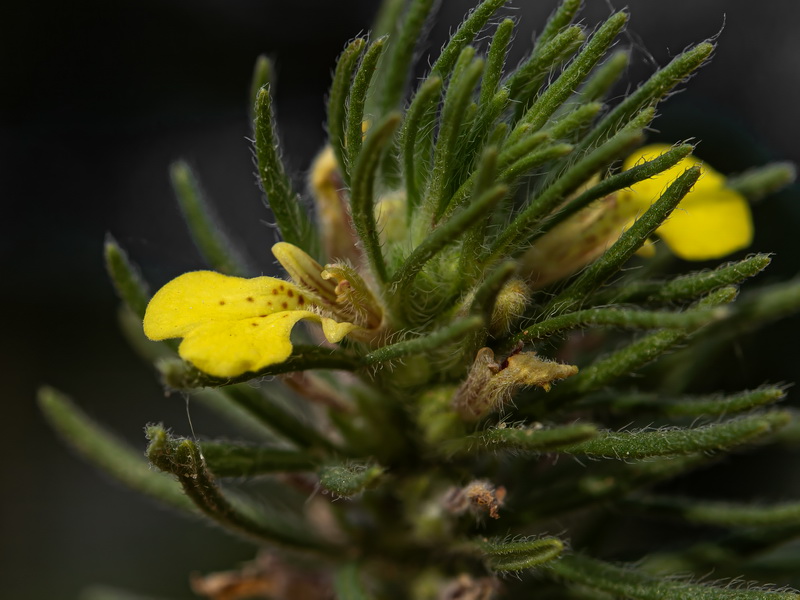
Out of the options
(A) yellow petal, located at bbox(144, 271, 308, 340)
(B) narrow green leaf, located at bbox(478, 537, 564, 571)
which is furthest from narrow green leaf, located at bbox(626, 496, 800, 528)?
(A) yellow petal, located at bbox(144, 271, 308, 340)

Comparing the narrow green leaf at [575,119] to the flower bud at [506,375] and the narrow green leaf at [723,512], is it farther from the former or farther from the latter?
the narrow green leaf at [723,512]

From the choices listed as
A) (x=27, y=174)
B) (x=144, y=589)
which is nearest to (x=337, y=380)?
(x=144, y=589)

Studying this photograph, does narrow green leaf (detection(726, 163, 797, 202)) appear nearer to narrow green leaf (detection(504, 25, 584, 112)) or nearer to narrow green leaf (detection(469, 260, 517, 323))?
narrow green leaf (detection(504, 25, 584, 112))

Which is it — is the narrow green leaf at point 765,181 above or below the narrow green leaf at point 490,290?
below

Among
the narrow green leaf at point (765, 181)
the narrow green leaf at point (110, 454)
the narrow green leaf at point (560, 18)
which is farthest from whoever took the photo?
the narrow green leaf at point (765, 181)

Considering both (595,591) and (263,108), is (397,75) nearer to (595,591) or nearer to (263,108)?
(263,108)

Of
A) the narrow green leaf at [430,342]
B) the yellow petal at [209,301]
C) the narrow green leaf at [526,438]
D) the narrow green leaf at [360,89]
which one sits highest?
the narrow green leaf at [360,89]

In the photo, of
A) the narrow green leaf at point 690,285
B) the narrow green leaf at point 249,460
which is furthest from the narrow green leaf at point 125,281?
the narrow green leaf at point 690,285

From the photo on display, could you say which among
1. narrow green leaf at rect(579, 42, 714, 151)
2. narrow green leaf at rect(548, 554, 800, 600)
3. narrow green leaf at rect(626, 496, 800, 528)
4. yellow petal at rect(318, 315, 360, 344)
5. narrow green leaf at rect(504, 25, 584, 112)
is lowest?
narrow green leaf at rect(626, 496, 800, 528)
